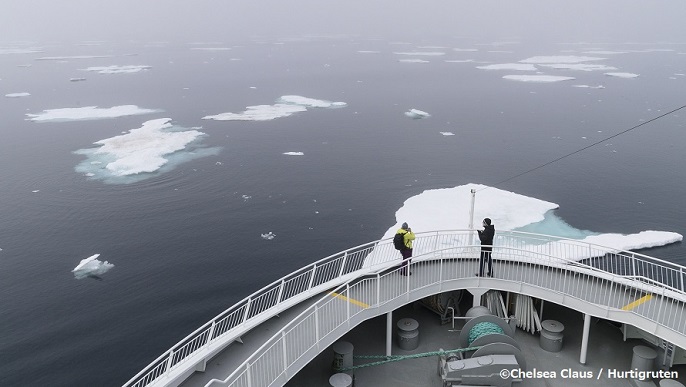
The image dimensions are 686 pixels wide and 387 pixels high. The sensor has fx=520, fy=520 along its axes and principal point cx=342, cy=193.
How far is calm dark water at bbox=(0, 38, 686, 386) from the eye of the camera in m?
19.0

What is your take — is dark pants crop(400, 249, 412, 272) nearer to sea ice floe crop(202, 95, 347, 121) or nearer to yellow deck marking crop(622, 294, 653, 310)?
yellow deck marking crop(622, 294, 653, 310)

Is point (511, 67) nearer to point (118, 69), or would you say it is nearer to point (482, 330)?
point (118, 69)

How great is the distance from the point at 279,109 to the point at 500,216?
120 ft

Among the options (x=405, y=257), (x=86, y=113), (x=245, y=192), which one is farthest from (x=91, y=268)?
(x=86, y=113)

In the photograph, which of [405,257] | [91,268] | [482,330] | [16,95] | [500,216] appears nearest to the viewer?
[482,330]

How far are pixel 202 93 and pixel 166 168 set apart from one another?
37.4 m

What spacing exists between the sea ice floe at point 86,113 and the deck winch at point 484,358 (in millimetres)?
53030

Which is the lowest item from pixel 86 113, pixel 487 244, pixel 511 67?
pixel 511 67

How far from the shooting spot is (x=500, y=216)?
27.0 metres

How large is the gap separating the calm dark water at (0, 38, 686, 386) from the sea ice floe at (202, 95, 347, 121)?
1865mm

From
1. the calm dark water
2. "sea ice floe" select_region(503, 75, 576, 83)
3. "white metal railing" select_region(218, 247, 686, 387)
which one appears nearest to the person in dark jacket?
"white metal railing" select_region(218, 247, 686, 387)

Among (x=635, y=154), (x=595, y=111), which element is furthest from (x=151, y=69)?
(x=635, y=154)

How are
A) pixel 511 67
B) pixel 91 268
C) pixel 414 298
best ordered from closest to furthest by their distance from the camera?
pixel 414 298
pixel 91 268
pixel 511 67

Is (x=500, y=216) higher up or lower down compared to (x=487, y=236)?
lower down
